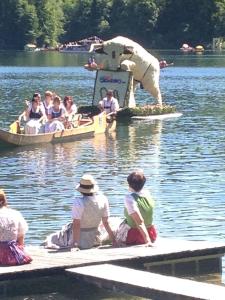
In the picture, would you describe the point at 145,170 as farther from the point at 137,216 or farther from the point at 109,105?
the point at 137,216

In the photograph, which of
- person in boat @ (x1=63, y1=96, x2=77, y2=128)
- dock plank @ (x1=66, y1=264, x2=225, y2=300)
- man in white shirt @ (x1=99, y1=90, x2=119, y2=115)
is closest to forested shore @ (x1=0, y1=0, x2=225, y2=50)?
man in white shirt @ (x1=99, y1=90, x2=119, y2=115)

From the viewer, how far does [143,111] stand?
39875 mm

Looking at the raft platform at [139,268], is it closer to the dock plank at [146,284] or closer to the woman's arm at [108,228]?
the dock plank at [146,284]

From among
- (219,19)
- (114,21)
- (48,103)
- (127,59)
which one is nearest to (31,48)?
(114,21)

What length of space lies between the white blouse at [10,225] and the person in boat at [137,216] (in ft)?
4.75

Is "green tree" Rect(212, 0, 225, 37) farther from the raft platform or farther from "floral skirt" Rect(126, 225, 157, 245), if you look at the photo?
"floral skirt" Rect(126, 225, 157, 245)

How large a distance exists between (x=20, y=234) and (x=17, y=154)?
15.3 meters

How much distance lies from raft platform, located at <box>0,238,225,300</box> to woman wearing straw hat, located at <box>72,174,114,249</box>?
9.3 inches

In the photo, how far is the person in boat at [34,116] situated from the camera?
30.7 m

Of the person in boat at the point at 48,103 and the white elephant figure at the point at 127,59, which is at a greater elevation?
the white elephant figure at the point at 127,59

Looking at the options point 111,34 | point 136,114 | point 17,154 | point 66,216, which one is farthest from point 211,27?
point 66,216

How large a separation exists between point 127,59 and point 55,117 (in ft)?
30.8

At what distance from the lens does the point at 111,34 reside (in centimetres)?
15175

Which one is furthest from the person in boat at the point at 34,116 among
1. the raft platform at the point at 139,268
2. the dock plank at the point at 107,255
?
the dock plank at the point at 107,255
